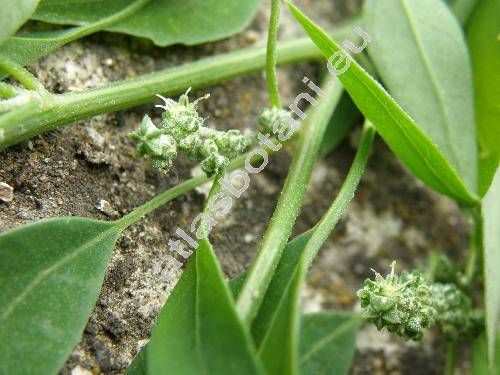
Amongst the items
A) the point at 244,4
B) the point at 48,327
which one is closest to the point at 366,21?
the point at 244,4

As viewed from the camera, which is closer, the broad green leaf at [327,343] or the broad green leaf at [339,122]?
the broad green leaf at [327,343]

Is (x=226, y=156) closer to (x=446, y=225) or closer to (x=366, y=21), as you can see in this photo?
(x=366, y=21)

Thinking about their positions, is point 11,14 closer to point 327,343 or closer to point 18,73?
point 18,73

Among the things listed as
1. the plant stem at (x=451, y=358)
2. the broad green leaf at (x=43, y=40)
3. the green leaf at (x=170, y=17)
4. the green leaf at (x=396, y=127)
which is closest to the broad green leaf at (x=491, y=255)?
the green leaf at (x=396, y=127)

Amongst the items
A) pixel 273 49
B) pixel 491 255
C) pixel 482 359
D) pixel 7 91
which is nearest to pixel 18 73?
pixel 7 91

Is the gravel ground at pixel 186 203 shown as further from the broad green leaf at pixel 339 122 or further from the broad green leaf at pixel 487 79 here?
the broad green leaf at pixel 487 79

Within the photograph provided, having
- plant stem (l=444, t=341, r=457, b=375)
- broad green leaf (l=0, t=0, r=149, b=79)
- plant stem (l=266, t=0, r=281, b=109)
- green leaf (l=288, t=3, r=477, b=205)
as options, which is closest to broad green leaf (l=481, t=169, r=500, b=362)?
green leaf (l=288, t=3, r=477, b=205)

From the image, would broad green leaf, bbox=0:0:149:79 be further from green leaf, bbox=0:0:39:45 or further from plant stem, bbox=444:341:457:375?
plant stem, bbox=444:341:457:375

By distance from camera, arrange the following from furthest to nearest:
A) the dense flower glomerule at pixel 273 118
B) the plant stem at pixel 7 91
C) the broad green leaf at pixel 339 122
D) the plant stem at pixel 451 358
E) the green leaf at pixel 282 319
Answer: the broad green leaf at pixel 339 122 < the plant stem at pixel 451 358 < the dense flower glomerule at pixel 273 118 < the plant stem at pixel 7 91 < the green leaf at pixel 282 319
